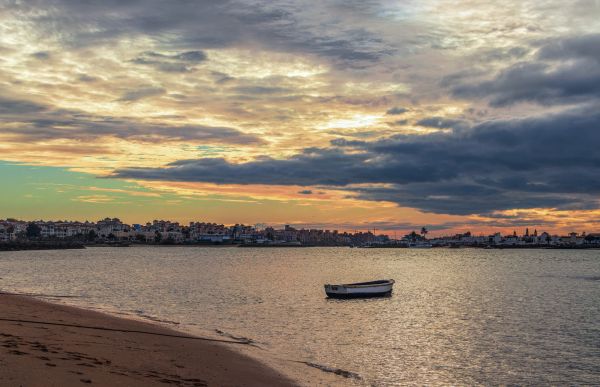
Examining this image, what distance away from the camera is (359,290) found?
65812mm

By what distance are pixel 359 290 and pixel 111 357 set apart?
1818 inches

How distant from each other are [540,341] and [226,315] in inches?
977

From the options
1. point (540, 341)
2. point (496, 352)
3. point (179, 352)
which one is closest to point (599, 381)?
point (496, 352)

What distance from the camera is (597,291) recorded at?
259ft

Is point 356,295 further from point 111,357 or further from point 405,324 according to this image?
point 111,357

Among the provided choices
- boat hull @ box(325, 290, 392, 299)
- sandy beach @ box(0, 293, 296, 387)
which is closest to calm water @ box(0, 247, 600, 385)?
boat hull @ box(325, 290, 392, 299)

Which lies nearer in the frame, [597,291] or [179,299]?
[179,299]

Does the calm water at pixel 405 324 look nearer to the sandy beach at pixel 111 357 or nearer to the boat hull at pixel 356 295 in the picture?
the boat hull at pixel 356 295

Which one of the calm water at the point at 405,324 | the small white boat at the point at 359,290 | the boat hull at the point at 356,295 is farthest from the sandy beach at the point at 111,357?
the boat hull at the point at 356,295

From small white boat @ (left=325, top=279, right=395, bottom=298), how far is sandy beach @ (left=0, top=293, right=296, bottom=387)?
30571mm

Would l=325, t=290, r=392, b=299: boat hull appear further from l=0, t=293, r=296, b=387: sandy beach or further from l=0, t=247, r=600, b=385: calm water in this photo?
l=0, t=293, r=296, b=387: sandy beach

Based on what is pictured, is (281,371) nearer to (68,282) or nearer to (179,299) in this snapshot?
(179,299)

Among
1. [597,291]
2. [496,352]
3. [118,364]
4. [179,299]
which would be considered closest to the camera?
[118,364]

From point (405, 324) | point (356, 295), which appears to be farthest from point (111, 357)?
point (356, 295)
